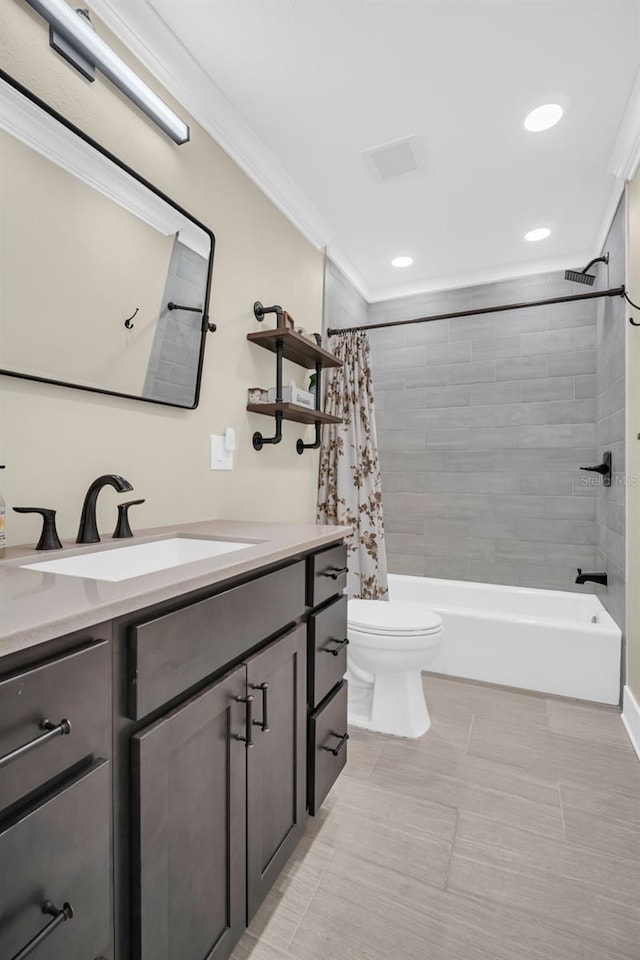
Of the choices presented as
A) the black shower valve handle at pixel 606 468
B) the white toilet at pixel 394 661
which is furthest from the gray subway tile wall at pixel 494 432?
the white toilet at pixel 394 661

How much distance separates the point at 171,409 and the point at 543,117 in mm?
1917

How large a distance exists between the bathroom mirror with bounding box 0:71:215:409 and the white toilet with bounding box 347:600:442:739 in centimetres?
122

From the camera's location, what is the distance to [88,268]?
1.30 m

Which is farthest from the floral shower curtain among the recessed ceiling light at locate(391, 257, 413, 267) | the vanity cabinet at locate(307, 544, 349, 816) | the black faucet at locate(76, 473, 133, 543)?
the black faucet at locate(76, 473, 133, 543)

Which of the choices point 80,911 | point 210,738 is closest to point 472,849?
point 210,738

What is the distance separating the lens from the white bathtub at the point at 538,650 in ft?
7.73

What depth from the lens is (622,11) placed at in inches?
59.0

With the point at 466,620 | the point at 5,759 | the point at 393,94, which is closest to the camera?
the point at 5,759

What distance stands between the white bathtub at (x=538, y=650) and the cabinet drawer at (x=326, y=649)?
1136 mm

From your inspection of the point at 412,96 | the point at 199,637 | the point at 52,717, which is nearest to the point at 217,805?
the point at 199,637

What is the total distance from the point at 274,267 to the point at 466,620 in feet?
6.90

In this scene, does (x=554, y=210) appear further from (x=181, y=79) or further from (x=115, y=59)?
(x=115, y=59)

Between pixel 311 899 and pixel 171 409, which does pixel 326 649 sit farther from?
pixel 171 409

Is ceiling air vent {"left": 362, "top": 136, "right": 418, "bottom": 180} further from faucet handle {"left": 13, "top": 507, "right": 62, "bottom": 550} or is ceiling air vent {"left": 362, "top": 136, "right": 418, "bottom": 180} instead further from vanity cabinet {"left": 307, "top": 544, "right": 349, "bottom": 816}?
faucet handle {"left": 13, "top": 507, "right": 62, "bottom": 550}
